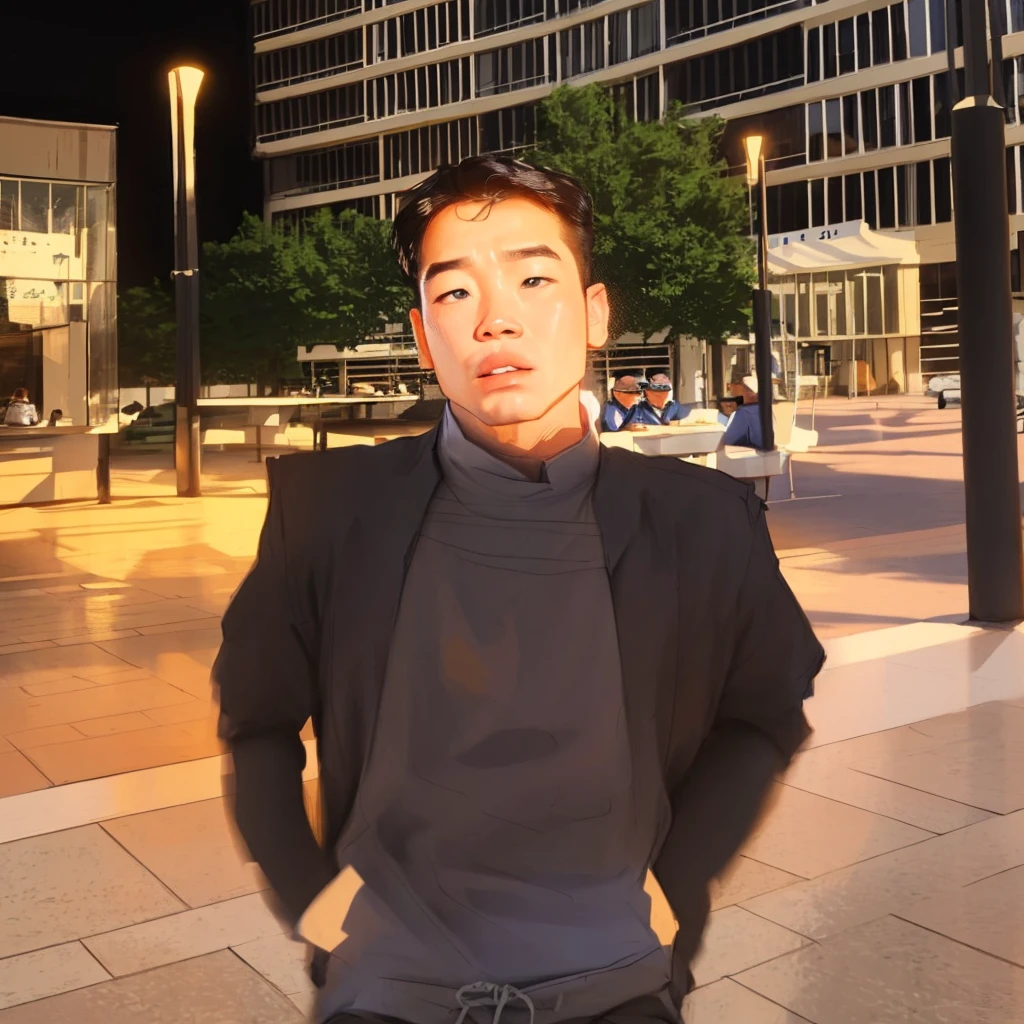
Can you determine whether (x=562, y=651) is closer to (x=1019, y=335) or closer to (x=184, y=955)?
(x=184, y=955)

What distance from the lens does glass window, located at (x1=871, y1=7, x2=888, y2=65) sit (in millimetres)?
54594

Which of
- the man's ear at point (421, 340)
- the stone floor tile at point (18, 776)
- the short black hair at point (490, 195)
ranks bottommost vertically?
the stone floor tile at point (18, 776)

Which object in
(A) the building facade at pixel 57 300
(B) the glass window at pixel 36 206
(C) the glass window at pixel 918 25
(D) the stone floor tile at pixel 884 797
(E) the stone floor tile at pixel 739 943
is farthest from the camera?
(C) the glass window at pixel 918 25

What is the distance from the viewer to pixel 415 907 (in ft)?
Answer: 4.99

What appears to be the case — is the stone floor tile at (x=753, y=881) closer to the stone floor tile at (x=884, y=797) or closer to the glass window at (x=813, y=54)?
the stone floor tile at (x=884, y=797)

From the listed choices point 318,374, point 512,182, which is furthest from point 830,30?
point 512,182

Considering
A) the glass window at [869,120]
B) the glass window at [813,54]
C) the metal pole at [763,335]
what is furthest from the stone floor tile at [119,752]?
the glass window at [813,54]

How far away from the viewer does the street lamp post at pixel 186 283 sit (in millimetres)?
16062

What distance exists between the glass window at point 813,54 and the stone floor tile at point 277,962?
57005 mm

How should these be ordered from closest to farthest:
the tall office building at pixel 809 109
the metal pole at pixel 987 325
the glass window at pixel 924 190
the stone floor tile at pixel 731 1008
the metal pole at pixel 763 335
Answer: the stone floor tile at pixel 731 1008
the metal pole at pixel 987 325
the metal pole at pixel 763 335
the tall office building at pixel 809 109
the glass window at pixel 924 190

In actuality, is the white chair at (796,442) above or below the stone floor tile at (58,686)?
above

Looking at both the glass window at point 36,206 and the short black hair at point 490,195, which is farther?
the glass window at point 36,206

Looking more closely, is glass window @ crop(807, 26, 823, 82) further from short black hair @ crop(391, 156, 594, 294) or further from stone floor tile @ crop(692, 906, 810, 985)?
→ short black hair @ crop(391, 156, 594, 294)

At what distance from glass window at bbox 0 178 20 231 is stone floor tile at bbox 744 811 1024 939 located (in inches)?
530
